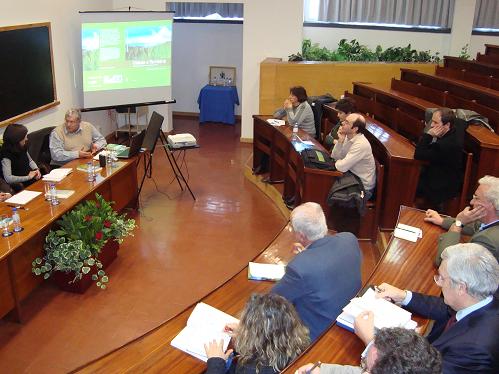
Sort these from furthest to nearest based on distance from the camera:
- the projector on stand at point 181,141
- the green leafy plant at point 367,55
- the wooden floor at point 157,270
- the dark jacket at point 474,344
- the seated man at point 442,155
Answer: the green leafy plant at point 367,55 < the projector on stand at point 181,141 < the seated man at point 442,155 < the wooden floor at point 157,270 < the dark jacket at point 474,344

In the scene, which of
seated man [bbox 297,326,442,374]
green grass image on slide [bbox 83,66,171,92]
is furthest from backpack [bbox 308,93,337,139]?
seated man [bbox 297,326,442,374]

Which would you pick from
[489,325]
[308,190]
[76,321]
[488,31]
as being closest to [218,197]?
[308,190]

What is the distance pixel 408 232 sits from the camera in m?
3.38

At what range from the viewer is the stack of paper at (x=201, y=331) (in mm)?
2279

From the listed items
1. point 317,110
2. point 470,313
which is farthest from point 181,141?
point 470,313

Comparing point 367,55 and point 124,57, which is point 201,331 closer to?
point 124,57

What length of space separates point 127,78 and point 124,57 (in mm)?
318

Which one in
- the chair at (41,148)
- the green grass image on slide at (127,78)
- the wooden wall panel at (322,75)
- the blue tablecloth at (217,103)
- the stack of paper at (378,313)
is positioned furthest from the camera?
the blue tablecloth at (217,103)

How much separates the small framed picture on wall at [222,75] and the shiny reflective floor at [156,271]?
3.26 m

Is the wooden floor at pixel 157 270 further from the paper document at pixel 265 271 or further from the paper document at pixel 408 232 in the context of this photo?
the paper document at pixel 408 232

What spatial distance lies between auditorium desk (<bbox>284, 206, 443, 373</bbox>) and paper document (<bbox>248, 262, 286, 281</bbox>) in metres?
0.52

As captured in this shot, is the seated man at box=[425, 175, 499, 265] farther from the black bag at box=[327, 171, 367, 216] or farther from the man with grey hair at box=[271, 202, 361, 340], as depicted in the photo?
the black bag at box=[327, 171, 367, 216]

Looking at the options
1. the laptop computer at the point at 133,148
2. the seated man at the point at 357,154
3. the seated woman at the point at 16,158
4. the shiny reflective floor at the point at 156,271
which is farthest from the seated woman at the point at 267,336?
the laptop computer at the point at 133,148

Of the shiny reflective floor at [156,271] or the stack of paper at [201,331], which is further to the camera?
the shiny reflective floor at [156,271]
